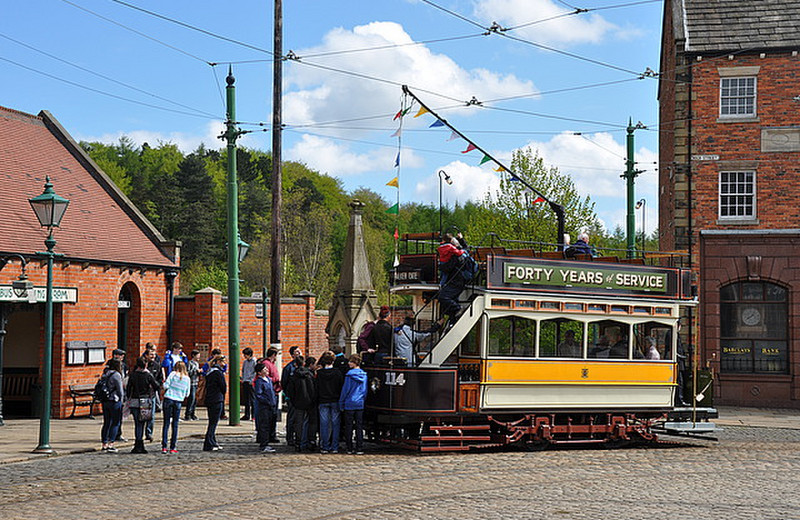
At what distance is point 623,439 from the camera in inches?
678

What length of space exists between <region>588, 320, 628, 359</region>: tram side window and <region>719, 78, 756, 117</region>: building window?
522 inches

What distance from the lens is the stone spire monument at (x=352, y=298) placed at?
27.7 meters

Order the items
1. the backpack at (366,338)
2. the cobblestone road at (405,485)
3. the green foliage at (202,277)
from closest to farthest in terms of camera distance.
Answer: the cobblestone road at (405,485)
the backpack at (366,338)
the green foliage at (202,277)

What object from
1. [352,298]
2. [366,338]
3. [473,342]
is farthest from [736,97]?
[366,338]

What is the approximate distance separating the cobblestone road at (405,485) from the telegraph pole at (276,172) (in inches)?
205

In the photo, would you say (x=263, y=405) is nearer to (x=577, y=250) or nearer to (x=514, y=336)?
(x=514, y=336)

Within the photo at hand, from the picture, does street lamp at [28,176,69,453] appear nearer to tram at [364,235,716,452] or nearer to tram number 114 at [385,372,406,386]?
tram at [364,235,716,452]

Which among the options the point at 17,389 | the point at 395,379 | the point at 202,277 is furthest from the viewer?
the point at 202,277

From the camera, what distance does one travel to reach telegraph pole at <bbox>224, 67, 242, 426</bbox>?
65.4ft

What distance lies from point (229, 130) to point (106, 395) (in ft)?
21.8

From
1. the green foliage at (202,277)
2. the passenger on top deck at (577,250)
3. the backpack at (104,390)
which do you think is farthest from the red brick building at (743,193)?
the green foliage at (202,277)

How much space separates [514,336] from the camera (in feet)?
53.3

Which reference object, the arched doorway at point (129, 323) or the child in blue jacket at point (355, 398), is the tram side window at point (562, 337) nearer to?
the child in blue jacket at point (355, 398)

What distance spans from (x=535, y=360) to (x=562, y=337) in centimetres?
85
